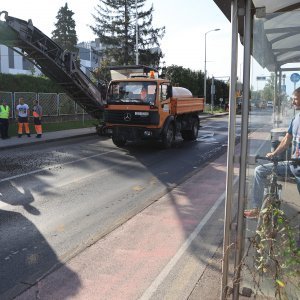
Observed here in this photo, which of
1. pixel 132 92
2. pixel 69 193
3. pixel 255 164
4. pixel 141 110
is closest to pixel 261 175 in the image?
pixel 255 164

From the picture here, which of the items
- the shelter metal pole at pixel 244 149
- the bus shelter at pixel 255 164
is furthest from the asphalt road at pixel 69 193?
the shelter metal pole at pixel 244 149

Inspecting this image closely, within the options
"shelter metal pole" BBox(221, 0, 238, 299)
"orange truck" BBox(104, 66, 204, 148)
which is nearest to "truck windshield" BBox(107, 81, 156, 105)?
"orange truck" BBox(104, 66, 204, 148)

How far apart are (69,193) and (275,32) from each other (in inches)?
214

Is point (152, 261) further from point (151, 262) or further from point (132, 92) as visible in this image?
point (132, 92)

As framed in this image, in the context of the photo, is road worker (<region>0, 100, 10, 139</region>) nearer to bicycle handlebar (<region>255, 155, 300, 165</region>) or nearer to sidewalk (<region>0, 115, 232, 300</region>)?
sidewalk (<region>0, 115, 232, 300</region>)

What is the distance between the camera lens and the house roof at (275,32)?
326cm

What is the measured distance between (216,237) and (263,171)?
1.81m

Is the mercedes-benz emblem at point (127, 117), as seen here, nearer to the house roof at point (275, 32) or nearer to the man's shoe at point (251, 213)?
the house roof at point (275, 32)

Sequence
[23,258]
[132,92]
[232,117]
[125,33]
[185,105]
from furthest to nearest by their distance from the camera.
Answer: [125,33] < [185,105] < [132,92] < [23,258] < [232,117]

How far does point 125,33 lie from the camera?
48.0m

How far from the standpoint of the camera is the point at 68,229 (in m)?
6.01

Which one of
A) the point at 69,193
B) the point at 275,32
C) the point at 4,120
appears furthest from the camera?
the point at 4,120

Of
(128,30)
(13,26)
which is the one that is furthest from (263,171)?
(128,30)

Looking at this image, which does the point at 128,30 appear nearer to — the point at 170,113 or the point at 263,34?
the point at 170,113
